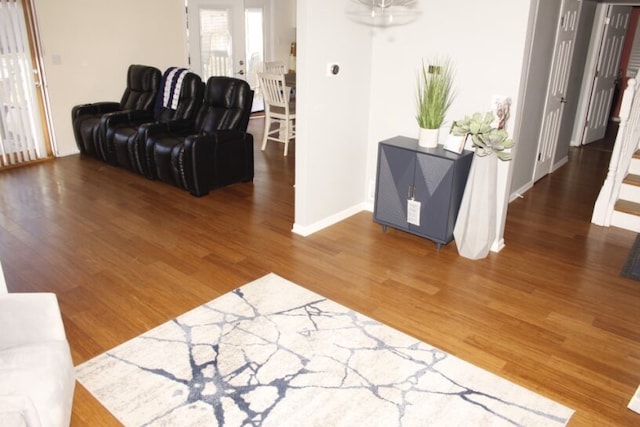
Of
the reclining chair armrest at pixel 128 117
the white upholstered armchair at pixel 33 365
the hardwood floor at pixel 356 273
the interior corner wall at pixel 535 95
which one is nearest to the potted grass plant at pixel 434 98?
the interior corner wall at pixel 535 95

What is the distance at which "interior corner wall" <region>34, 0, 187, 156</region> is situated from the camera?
597cm

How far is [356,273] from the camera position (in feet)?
12.0

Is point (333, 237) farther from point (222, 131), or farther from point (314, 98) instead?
point (222, 131)

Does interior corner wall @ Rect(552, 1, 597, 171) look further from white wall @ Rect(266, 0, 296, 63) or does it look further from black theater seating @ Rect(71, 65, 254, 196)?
white wall @ Rect(266, 0, 296, 63)

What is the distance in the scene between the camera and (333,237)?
4.22 m

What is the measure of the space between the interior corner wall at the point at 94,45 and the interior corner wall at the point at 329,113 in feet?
12.4

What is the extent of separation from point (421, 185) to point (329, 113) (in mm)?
940

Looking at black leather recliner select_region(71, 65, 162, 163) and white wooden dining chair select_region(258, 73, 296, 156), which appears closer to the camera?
black leather recliner select_region(71, 65, 162, 163)

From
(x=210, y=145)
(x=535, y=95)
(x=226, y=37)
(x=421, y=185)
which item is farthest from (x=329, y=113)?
(x=226, y=37)

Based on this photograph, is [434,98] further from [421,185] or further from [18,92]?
[18,92]

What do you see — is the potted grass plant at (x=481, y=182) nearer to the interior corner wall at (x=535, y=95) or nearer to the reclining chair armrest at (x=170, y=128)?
the interior corner wall at (x=535, y=95)

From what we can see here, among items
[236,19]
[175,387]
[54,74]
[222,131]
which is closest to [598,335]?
[175,387]

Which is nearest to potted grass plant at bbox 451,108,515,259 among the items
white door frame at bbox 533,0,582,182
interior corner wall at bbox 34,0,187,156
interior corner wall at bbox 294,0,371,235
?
interior corner wall at bbox 294,0,371,235

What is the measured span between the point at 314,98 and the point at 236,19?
5.05 metres
